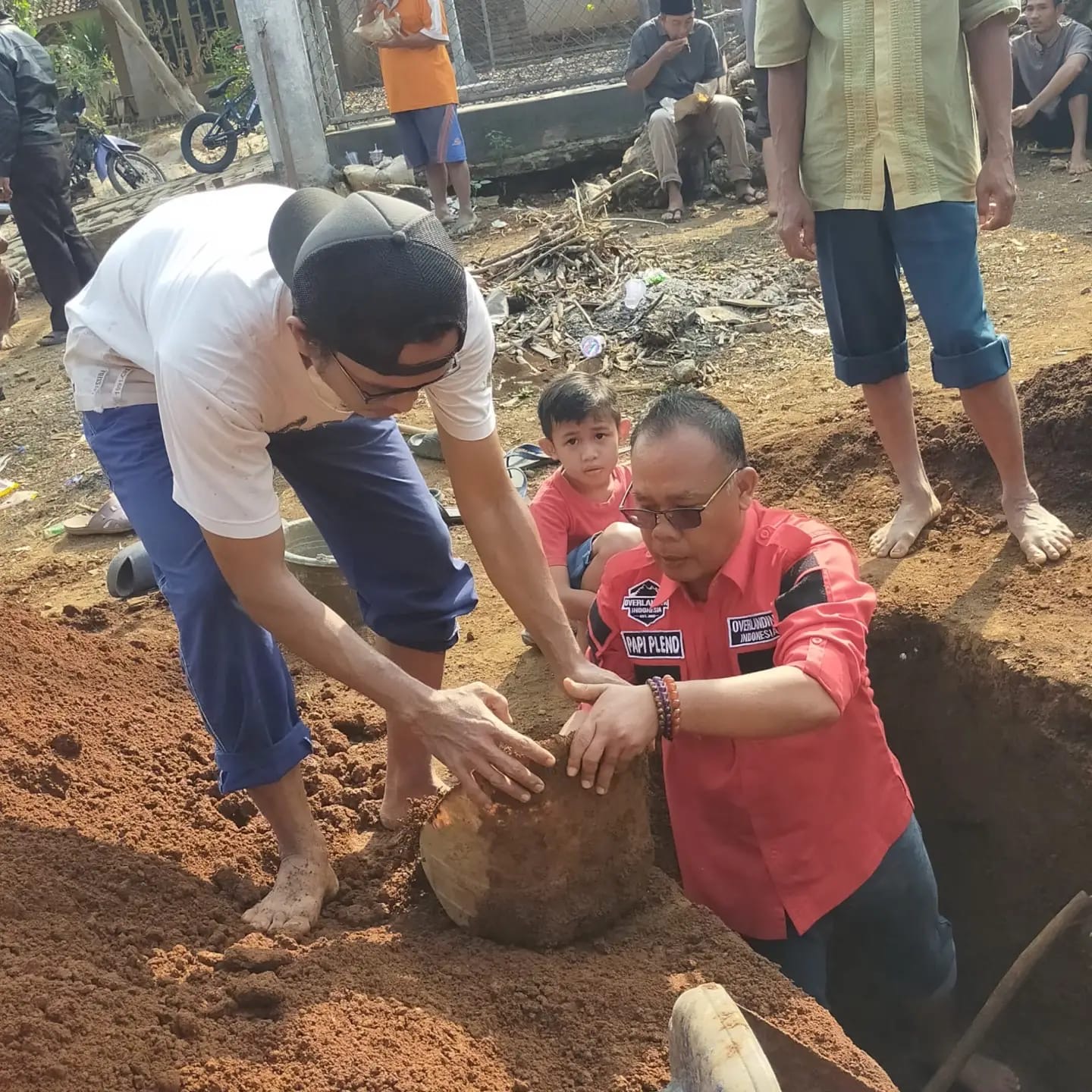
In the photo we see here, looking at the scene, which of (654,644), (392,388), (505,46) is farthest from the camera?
(505,46)

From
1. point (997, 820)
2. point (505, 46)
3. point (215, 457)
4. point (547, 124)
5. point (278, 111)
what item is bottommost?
point (997, 820)

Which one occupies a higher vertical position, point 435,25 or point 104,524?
point 435,25

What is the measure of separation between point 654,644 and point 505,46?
11564 millimetres

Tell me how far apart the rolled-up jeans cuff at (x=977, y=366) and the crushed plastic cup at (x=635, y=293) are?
4.37 metres

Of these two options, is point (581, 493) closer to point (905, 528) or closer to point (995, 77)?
point (905, 528)

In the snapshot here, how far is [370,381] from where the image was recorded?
1.99m

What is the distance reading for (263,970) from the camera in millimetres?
2213

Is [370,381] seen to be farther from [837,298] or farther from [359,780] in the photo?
[837,298]

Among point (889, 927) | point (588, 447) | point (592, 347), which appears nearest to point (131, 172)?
point (592, 347)

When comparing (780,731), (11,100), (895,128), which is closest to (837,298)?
(895,128)

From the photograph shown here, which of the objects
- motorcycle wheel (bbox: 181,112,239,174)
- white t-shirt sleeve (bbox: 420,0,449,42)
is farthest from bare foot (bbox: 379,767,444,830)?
motorcycle wheel (bbox: 181,112,239,174)

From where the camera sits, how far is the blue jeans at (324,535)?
2.38 m

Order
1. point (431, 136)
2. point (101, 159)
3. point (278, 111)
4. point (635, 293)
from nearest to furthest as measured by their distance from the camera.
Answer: point (635, 293)
point (431, 136)
point (278, 111)
point (101, 159)

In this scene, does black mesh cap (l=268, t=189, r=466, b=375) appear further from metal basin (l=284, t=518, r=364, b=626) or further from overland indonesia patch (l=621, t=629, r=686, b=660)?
metal basin (l=284, t=518, r=364, b=626)
